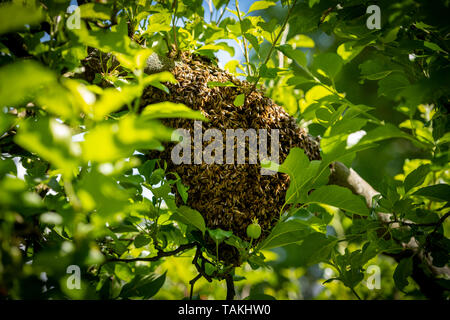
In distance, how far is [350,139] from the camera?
544 millimetres

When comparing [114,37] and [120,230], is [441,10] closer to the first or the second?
[114,37]

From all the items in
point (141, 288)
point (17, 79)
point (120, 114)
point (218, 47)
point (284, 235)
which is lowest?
point (141, 288)

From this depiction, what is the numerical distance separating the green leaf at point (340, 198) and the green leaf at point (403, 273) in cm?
22

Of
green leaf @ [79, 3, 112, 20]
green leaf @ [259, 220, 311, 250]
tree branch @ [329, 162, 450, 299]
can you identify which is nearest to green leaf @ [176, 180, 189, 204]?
green leaf @ [259, 220, 311, 250]

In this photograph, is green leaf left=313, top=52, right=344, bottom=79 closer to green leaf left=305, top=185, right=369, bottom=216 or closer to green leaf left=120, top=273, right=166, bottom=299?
green leaf left=305, top=185, right=369, bottom=216

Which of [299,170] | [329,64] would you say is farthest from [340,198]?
[329,64]

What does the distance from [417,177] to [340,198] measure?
227 mm

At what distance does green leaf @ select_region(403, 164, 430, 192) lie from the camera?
68cm

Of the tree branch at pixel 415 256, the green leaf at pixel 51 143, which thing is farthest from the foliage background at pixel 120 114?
the tree branch at pixel 415 256

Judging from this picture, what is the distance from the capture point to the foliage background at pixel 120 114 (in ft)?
0.98

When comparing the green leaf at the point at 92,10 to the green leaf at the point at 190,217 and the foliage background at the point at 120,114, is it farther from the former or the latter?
the green leaf at the point at 190,217

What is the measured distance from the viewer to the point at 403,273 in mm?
720

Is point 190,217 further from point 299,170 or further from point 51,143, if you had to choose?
point 51,143

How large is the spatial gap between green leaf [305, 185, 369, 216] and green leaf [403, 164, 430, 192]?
17 centimetres
